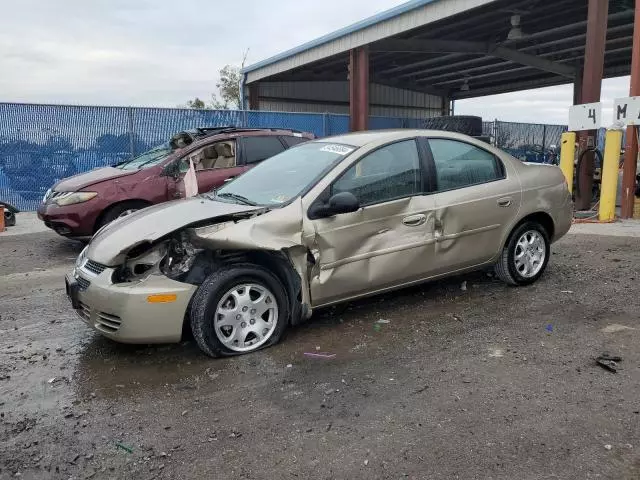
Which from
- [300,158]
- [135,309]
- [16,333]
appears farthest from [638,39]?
[16,333]

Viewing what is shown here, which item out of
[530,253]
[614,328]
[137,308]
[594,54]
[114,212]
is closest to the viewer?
[137,308]

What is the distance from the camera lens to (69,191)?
743 cm

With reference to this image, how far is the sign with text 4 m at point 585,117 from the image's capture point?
10427mm

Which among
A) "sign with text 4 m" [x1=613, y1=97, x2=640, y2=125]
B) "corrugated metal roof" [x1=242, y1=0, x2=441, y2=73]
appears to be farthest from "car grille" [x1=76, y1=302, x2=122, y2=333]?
"corrugated metal roof" [x1=242, y1=0, x2=441, y2=73]

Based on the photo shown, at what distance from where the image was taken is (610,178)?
393 inches

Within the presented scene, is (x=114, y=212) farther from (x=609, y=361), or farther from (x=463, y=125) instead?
(x=463, y=125)

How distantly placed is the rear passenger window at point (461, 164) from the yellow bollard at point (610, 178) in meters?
5.84

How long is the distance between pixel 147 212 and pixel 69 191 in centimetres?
365

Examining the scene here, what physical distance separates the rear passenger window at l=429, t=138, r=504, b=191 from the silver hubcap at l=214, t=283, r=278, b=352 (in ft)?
6.16

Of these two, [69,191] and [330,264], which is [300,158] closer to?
[330,264]

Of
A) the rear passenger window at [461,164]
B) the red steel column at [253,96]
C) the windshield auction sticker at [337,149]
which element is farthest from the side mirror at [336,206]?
the red steel column at [253,96]

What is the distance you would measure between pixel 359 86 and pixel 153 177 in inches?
444

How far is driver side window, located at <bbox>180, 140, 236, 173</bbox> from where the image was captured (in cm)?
798

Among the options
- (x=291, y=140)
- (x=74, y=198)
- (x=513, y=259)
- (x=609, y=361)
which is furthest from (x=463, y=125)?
(x=609, y=361)
